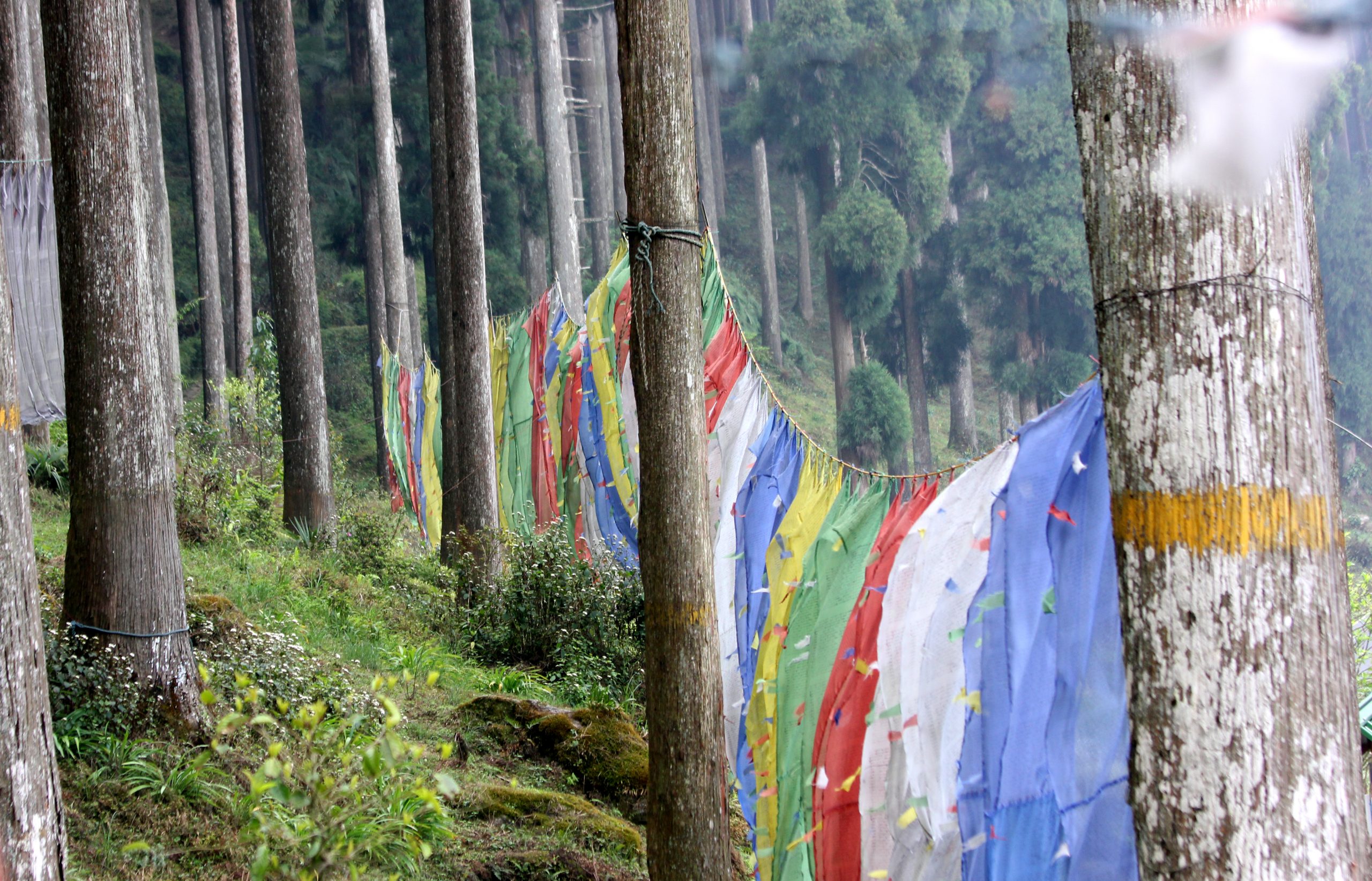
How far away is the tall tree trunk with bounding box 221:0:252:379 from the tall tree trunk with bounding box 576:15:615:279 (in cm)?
813

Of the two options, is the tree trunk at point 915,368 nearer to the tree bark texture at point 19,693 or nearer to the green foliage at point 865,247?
the green foliage at point 865,247

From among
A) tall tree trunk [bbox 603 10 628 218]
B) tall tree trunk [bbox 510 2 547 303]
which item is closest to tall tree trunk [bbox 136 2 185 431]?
tall tree trunk [bbox 510 2 547 303]

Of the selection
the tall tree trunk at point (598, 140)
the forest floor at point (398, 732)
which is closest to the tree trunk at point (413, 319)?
the tall tree trunk at point (598, 140)

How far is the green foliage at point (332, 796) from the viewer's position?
278cm

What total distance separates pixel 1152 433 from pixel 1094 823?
4.63 ft

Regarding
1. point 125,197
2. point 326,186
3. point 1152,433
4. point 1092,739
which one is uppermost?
point 326,186

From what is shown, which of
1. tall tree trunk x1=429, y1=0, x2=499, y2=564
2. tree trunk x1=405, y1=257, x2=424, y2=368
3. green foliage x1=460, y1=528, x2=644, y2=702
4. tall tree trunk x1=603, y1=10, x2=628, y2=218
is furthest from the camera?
tall tree trunk x1=603, y1=10, x2=628, y2=218

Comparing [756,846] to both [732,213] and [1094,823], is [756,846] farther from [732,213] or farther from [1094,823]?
[732,213]

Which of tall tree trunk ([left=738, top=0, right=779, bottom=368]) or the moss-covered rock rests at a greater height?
tall tree trunk ([left=738, top=0, right=779, bottom=368])

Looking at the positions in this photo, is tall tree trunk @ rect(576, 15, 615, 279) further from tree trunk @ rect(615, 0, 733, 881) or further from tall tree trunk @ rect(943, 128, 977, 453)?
tree trunk @ rect(615, 0, 733, 881)

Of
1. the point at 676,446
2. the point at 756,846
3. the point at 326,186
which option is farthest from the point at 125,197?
the point at 326,186

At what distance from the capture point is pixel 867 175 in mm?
30219

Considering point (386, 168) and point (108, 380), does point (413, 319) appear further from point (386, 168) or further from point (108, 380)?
point (108, 380)

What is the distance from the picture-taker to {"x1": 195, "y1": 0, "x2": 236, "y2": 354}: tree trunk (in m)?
21.4
